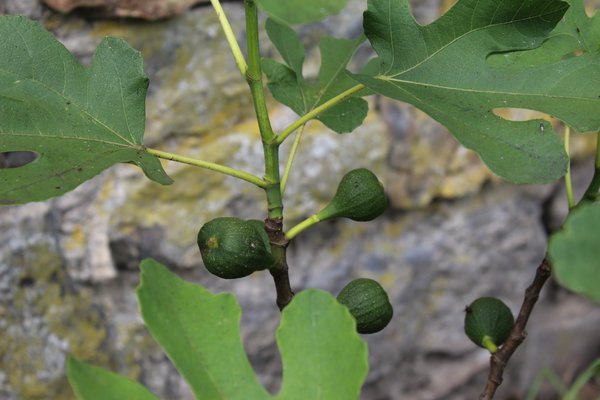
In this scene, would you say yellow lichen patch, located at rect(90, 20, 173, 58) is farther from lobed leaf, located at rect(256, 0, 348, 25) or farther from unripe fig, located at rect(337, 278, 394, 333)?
lobed leaf, located at rect(256, 0, 348, 25)

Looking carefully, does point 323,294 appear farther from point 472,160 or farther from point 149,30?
point 472,160

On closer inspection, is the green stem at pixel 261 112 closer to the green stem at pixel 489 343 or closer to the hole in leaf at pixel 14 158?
the green stem at pixel 489 343

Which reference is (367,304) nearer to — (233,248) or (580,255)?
(233,248)

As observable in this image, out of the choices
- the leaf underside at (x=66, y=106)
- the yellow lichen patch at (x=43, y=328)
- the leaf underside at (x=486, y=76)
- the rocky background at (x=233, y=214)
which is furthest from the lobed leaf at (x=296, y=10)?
the yellow lichen patch at (x=43, y=328)

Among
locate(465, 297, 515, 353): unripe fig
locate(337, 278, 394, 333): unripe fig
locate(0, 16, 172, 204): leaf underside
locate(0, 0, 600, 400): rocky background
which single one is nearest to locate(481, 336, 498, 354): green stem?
locate(465, 297, 515, 353): unripe fig

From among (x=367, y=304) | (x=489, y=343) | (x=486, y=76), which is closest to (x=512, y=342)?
(x=489, y=343)

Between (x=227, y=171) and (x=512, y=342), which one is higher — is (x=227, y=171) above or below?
above

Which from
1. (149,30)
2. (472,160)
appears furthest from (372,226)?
(149,30)
